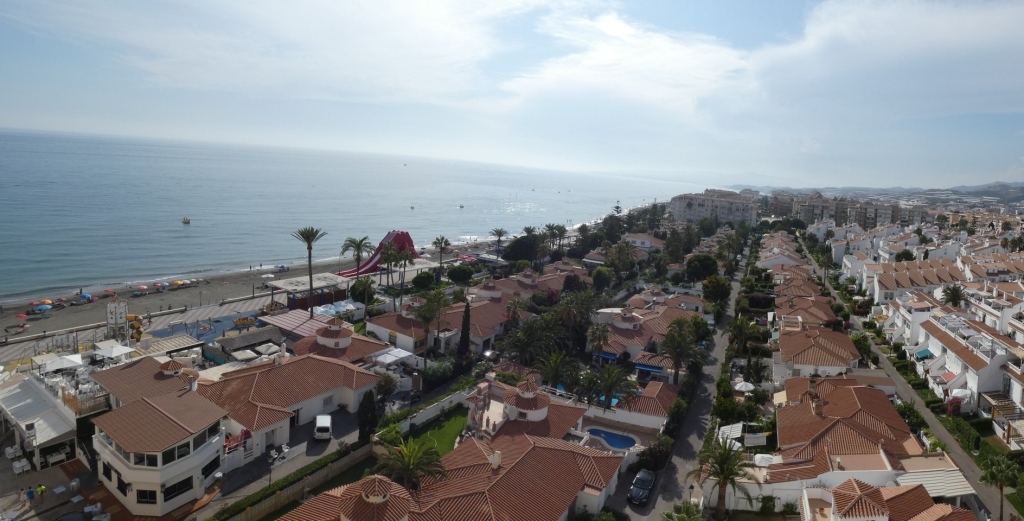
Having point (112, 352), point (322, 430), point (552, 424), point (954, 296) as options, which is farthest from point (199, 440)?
point (954, 296)

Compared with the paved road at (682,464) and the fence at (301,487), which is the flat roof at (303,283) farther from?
the paved road at (682,464)

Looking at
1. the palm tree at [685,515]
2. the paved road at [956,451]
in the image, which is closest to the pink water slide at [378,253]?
the paved road at [956,451]

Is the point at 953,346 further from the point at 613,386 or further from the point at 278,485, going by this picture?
the point at 278,485

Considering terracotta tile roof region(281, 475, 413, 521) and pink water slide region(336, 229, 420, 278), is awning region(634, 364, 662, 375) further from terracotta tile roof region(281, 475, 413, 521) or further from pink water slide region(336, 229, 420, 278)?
pink water slide region(336, 229, 420, 278)

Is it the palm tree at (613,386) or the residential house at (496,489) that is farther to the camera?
the palm tree at (613,386)

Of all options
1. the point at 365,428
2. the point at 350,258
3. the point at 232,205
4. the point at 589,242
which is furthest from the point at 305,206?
the point at 365,428
